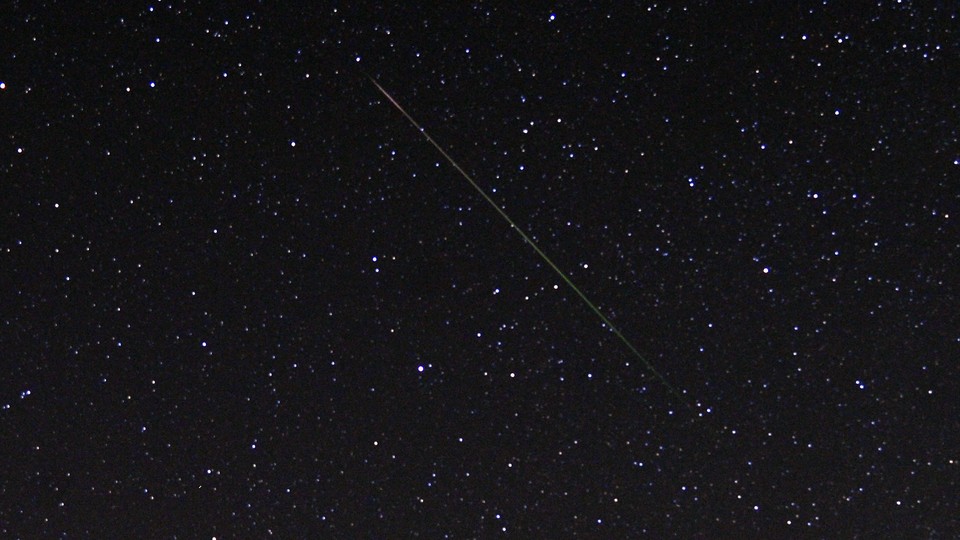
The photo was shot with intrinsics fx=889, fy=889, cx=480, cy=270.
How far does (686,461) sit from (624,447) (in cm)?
4

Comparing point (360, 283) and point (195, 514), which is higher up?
point (360, 283)

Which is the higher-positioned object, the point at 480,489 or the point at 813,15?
the point at 813,15

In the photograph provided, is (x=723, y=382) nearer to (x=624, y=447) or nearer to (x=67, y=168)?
(x=624, y=447)

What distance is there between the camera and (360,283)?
2.00ft

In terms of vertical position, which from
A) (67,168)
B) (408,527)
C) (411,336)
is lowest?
(408,527)

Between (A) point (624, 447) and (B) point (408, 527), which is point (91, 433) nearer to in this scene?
(B) point (408, 527)

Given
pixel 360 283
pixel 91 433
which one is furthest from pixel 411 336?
pixel 91 433

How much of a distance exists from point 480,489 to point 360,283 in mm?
168

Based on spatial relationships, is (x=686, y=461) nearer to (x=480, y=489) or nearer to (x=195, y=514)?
(x=480, y=489)

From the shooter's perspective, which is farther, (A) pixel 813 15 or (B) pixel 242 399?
(B) pixel 242 399

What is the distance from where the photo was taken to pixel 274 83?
1.95 ft

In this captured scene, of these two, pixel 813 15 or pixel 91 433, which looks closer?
pixel 813 15

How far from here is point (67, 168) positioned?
63cm

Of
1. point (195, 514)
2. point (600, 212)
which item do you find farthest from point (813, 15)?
point (195, 514)
